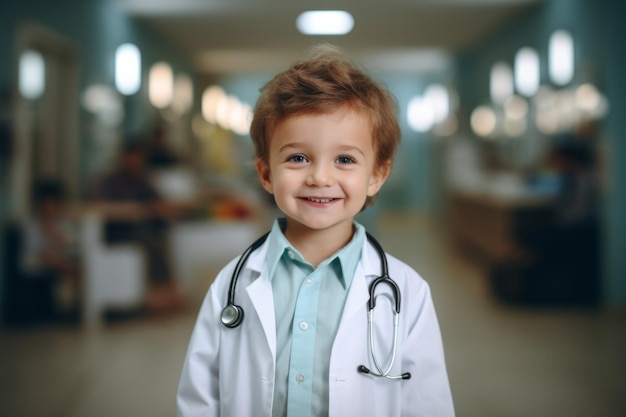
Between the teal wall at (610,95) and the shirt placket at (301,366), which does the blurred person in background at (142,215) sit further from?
the shirt placket at (301,366)

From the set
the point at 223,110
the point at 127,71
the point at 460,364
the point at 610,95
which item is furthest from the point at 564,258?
the point at 223,110

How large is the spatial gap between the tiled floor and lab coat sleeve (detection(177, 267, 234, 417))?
1.26 metres

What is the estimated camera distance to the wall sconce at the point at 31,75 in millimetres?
3844

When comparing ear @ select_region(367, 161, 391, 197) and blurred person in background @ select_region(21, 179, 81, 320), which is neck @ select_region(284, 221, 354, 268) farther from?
Answer: blurred person in background @ select_region(21, 179, 81, 320)

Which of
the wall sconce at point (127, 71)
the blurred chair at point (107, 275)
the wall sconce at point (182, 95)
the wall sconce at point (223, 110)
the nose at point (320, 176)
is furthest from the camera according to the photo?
the wall sconce at point (223, 110)

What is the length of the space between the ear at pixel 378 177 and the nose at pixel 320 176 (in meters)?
0.11

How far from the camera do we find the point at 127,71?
5.91 metres

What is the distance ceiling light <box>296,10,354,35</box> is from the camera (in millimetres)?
1898

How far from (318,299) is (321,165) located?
0.68 ft

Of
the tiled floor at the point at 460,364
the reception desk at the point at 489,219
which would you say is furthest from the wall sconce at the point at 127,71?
the reception desk at the point at 489,219

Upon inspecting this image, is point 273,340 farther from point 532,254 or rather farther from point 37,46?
point 37,46

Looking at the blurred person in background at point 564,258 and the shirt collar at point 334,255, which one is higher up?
the shirt collar at point 334,255

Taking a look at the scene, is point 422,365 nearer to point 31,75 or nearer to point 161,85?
point 31,75

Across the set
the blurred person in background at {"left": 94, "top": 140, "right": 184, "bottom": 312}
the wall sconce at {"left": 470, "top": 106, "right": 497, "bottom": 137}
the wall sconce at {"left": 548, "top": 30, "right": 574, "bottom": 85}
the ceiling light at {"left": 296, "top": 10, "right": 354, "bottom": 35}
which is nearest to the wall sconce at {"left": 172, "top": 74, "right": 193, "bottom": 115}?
the blurred person in background at {"left": 94, "top": 140, "right": 184, "bottom": 312}
